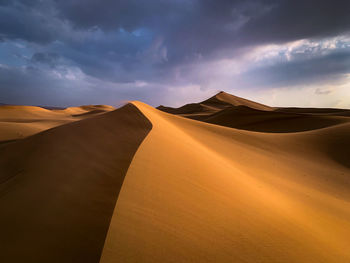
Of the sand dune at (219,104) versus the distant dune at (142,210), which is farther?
the sand dune at (219,104)

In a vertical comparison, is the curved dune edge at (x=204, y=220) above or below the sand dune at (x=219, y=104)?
below

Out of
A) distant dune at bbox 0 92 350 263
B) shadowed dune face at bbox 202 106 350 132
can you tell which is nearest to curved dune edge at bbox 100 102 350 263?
distant dune at bbox 0 92 350 263

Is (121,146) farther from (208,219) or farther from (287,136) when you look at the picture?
(287,136)

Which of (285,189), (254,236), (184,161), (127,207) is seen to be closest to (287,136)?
(285,189)

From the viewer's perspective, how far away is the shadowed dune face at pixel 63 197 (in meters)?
1.46

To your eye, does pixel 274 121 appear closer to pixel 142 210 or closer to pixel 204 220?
pixel 204 220

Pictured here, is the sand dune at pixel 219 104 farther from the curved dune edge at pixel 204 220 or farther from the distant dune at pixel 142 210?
the curved dune edge at pixel 204 220

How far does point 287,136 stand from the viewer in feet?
35.6

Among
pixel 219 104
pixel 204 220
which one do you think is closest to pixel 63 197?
pixel 204 220

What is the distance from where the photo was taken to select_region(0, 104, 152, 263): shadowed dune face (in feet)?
4.78

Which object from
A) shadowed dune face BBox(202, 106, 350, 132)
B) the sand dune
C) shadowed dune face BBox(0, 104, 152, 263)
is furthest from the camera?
the sand dune

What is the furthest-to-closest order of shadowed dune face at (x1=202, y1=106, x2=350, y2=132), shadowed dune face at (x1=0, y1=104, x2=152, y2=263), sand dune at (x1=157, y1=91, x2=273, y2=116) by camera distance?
sand dune at (x1=157, y1=91, x2=273, y2=116)
shadowed dune face at (x1=202, y1=106, x2=350, y2=132)
shadowed dune face at (x1=0, y1=104, x2=152, y2=263)

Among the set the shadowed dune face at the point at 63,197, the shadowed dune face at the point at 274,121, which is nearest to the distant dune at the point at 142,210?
the shadowed dune face at the point at 63,197

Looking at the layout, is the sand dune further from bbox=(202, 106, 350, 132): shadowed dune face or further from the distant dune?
the distant dune
